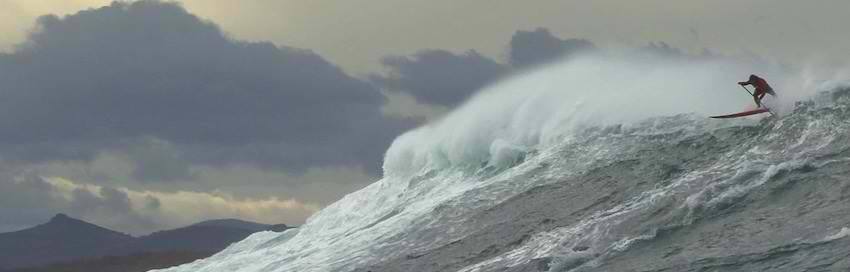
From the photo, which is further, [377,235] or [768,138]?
[377,235]

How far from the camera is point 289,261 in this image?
3356cm

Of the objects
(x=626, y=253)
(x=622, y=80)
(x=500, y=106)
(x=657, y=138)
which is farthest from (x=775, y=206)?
(x=500, y=106)

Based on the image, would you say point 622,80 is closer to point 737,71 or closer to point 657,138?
point 737,71

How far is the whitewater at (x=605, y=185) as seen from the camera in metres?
21.7

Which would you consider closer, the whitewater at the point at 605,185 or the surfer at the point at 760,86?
the whitewater at the point at 605,185

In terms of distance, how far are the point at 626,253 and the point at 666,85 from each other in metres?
12.0

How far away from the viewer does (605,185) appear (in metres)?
27.5

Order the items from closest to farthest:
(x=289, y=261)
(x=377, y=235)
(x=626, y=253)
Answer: (x=626, y=253)
(x=377, y=235)
(x=289, y=261)

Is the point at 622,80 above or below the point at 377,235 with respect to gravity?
above

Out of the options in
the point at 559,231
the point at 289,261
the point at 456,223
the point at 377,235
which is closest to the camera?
the point at 559,231

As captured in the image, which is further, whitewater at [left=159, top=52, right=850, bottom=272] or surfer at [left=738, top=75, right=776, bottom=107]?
surfer at [left=738, top=75, right=776, bottom=107]

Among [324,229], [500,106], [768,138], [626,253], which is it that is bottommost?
[626,253]

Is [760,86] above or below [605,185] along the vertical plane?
above

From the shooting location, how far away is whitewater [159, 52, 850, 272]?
2169 centimetres
